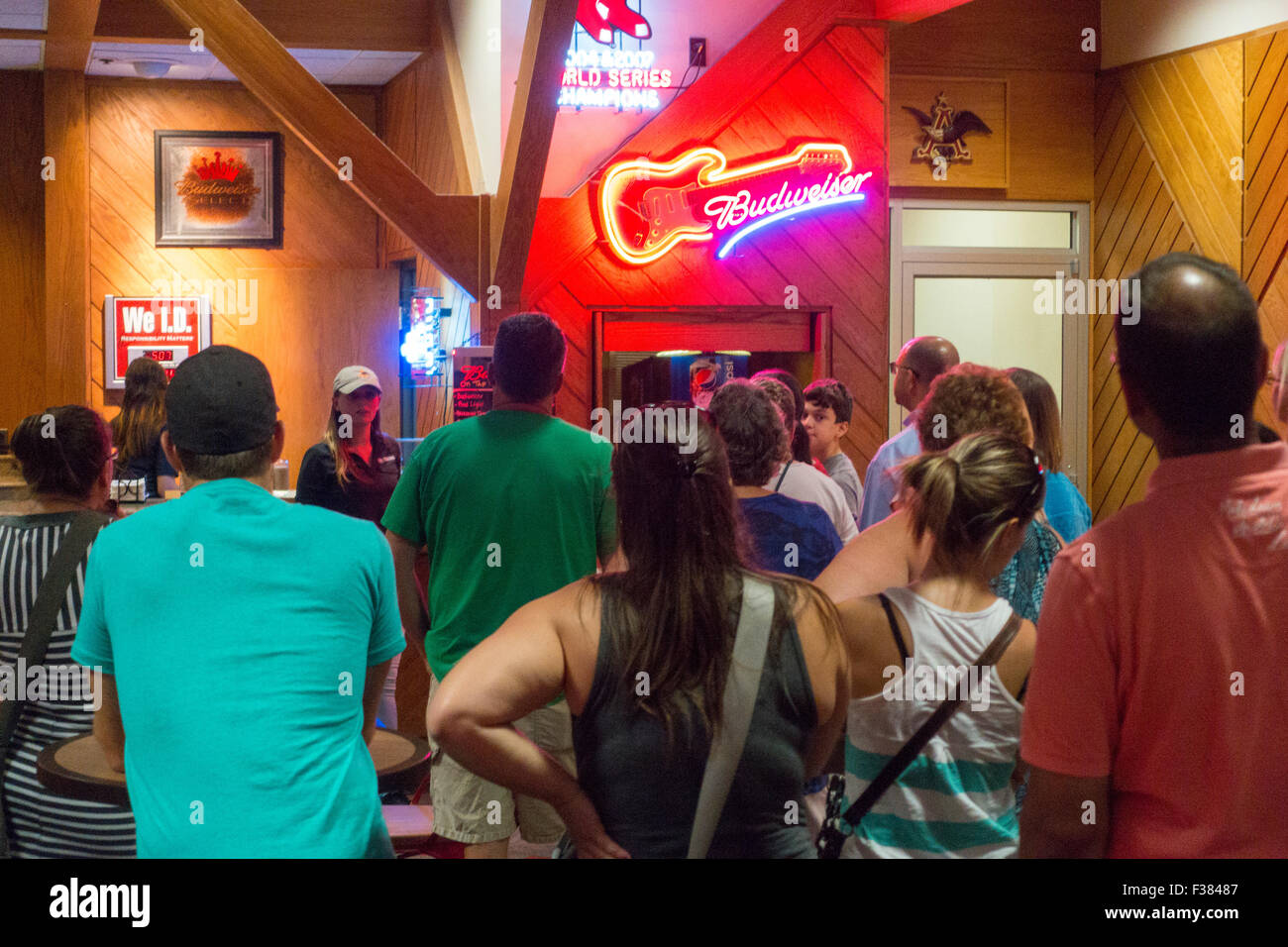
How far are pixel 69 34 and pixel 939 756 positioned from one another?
7.62 meters

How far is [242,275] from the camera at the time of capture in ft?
30.9

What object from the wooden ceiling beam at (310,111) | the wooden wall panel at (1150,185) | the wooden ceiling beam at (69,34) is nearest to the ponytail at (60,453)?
the wooden ceiling beam at (310,111)

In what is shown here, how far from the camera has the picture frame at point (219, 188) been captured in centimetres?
924

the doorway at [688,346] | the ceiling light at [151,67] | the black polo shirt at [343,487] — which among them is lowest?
the black polo shirt at [343,487]

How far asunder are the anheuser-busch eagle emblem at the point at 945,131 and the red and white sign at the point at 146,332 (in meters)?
5.18

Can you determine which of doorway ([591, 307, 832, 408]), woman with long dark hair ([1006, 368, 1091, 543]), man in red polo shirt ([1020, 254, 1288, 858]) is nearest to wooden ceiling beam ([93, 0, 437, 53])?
doorway ([591, 307, 832, 408])

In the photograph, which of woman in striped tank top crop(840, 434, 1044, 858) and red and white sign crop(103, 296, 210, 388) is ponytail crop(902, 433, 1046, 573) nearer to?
woman in striped tank top crop(840, 434, 1044, 858)

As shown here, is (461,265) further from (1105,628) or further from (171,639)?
(1105,628)

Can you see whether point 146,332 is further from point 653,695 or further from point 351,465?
point 653,695

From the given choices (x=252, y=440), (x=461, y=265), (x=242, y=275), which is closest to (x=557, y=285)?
(x=461, y=265)

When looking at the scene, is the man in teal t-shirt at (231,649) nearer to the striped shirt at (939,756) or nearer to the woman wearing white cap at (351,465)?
the striped shirt at (939,756)

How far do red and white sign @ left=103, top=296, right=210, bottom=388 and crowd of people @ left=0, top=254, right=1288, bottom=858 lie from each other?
737 cm

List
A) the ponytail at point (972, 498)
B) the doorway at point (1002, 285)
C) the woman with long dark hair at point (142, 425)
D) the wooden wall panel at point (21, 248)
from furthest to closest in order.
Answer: the wooden wall panel at point (21, 248), the doorway at point (1002, 285), the woman with long dark hair at point (142, 425), the ponytail at point (972, 498)
